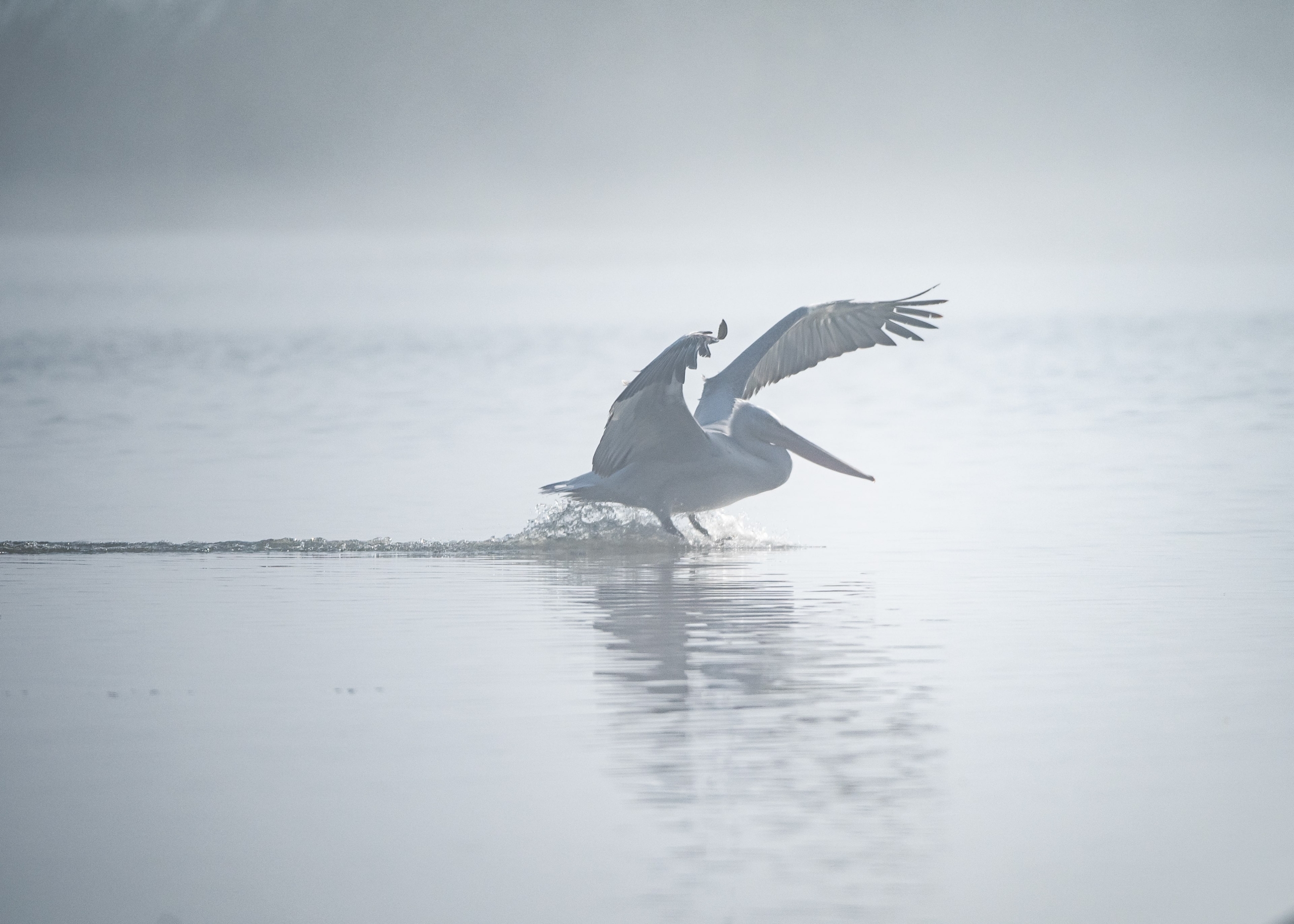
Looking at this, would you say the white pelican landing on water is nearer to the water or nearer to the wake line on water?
the wake line on water

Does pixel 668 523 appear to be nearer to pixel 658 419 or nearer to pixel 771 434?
pixel 658 419

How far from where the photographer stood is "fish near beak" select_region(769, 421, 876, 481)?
1426 cm

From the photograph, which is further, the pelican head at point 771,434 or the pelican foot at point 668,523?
the pelican head at point 771,434

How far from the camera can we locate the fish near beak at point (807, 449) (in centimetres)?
1426

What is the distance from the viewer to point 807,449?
1435 centimetres

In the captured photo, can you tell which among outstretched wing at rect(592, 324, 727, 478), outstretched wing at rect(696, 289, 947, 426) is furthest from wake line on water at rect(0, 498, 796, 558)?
outstretched wing at rect(696, 289, 947, 426)

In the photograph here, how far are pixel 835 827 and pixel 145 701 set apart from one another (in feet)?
10.8

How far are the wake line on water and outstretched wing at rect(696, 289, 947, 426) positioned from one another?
42.8 inches

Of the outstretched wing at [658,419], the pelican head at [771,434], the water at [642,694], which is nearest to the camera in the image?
the water at [642,694]

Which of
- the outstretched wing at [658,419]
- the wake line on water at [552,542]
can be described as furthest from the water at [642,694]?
the outstretched wing at [658,419]

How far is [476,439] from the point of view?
20859 millimetres

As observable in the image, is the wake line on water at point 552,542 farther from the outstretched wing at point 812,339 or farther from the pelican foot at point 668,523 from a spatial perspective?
the outstretched wing at point 812,339

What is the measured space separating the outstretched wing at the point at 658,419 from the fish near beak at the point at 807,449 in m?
1.09

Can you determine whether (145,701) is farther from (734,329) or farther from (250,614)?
(734,329)
